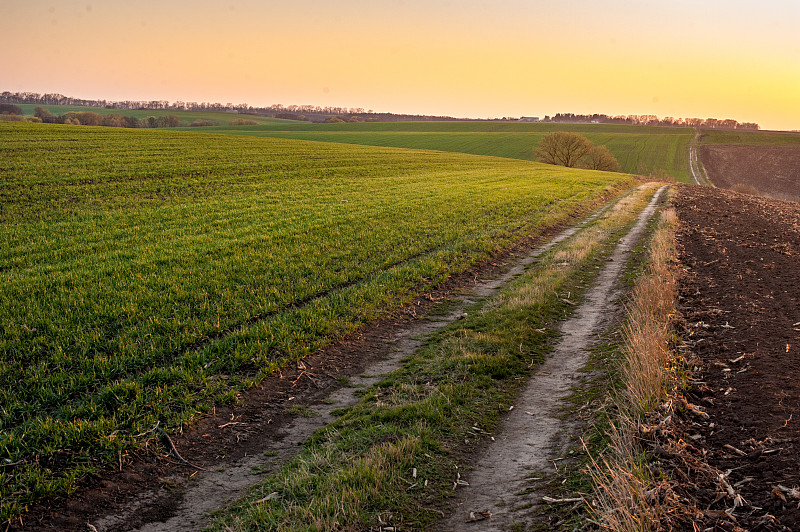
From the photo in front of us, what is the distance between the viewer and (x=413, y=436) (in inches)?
231

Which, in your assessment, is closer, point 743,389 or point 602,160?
point 743,389

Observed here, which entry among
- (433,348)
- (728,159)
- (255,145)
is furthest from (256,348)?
(728,159)

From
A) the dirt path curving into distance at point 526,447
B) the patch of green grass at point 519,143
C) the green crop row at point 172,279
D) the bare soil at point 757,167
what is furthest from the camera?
the patch of green grass at point 519,143

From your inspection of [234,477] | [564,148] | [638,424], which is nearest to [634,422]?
[638,424]

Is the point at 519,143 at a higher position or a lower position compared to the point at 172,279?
higher

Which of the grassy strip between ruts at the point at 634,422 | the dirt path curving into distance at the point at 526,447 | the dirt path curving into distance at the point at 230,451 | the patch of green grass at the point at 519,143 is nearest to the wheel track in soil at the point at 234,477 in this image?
the dirt path curving into distance at the point at 230,451

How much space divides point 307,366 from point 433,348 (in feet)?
7.35

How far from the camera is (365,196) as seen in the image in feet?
85.4

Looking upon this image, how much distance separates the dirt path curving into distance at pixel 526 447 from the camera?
471cm

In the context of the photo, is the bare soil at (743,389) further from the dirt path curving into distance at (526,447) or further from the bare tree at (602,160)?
the bare tree at (602,160)

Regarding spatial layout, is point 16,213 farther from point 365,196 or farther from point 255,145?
point 255,145

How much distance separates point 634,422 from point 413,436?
2.45 meters

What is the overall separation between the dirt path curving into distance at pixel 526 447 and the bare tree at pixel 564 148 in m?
72.0

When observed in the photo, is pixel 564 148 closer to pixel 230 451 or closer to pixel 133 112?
pixel 230 451
